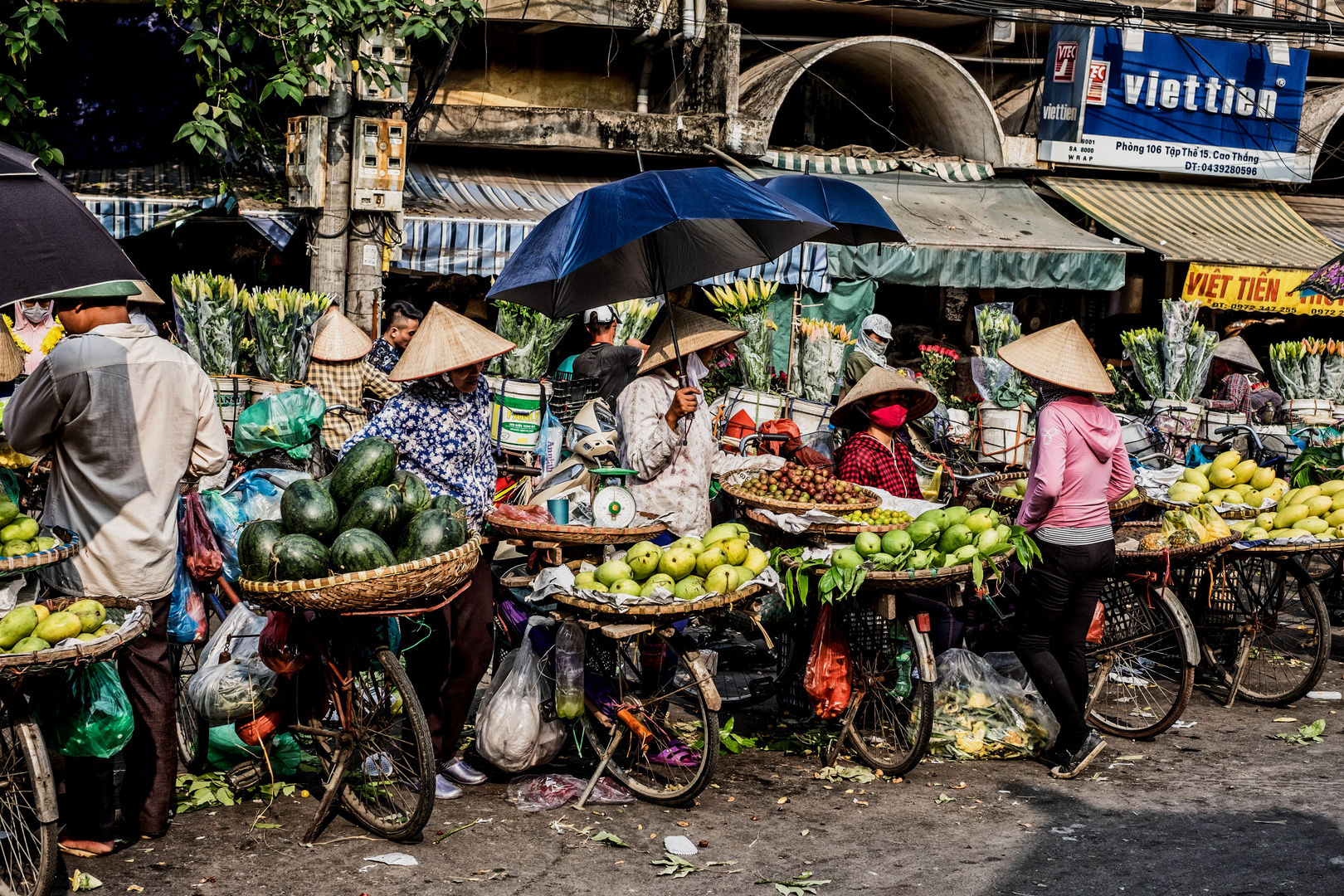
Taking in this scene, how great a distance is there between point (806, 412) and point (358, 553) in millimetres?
6164

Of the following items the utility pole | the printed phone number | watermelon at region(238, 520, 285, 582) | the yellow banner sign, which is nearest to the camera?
watermelon at region(238, 520, 285, 582)

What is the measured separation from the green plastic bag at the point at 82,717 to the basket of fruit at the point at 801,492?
2876 mm

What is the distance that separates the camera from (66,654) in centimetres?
366

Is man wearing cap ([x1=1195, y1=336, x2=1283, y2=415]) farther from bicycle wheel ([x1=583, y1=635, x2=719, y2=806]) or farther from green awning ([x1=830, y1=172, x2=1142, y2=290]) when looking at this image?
bicycle wheel ([x1=583, y1=635, x2=719, y2=806])

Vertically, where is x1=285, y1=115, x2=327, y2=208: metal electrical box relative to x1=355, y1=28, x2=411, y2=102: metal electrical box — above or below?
below

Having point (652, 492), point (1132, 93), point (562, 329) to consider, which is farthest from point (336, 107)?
point (1132, 93)

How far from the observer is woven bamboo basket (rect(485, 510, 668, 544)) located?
16.6 feet

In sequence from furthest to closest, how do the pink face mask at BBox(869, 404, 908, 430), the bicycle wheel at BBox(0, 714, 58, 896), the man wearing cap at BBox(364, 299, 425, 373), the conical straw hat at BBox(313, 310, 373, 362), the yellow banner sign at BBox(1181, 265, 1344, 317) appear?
the yellow banner sign at BBox(1181, 265, 1344, 317) < the conical straw hat at BBox(313, 310, 373, 362) < the man wearing cap at BBox(364, 299, 425, 373) < the pink face mask at BBox(869, 404, 908, 430) < the bicycle wheel at BBox(0, 714, 58, 896)

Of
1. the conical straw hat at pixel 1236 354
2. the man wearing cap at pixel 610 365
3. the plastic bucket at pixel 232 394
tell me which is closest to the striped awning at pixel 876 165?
the conical straw hat at pixel 1236 354

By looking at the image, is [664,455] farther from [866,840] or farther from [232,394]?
[232,394]

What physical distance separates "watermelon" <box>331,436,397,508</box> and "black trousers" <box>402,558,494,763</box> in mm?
631

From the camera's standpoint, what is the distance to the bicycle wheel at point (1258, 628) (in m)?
6.48

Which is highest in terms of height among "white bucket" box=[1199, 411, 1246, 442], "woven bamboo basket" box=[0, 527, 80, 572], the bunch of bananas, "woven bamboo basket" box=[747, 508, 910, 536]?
the bunch of bananas

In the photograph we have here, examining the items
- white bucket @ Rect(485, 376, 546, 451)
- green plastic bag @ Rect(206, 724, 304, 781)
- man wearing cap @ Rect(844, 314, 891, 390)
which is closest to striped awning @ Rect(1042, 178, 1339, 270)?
man wearing cap @ Rect(844, 314, 891, 390)
